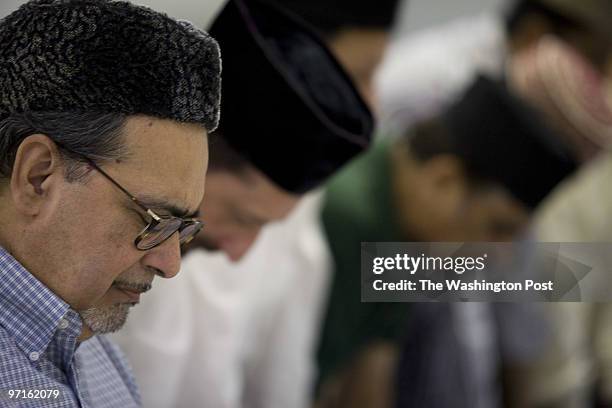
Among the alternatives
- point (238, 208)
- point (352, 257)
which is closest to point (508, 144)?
point (352, 257)

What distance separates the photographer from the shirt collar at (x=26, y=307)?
27.2 inches

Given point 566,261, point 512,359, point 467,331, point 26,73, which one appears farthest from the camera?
point 512,359

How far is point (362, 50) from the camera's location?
1.52m

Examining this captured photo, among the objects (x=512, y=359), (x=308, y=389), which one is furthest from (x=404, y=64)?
(x=308, y=389)

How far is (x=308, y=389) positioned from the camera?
1.62 m

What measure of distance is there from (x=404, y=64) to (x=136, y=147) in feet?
5.16

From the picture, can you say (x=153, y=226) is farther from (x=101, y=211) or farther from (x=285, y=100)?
(x=285, y=100)

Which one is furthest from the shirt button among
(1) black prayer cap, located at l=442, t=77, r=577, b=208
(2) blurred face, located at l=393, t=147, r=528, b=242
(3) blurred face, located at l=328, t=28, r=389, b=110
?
(1) black prayer cap, located at l=442, t=77, r=577, b=208

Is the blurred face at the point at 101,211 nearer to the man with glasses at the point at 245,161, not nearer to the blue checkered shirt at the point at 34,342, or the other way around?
the blue checkered shirt at the point at 34,342

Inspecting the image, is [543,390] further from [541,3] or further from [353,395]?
[541,3]

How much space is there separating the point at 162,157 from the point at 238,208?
Answer: 350 millimetres

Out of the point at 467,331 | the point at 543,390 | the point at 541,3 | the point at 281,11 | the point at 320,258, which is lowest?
the point at 543,390

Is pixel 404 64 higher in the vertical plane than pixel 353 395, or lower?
higher

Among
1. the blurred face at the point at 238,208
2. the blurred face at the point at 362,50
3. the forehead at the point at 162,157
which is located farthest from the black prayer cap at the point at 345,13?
the forehead at the point at 162,157
